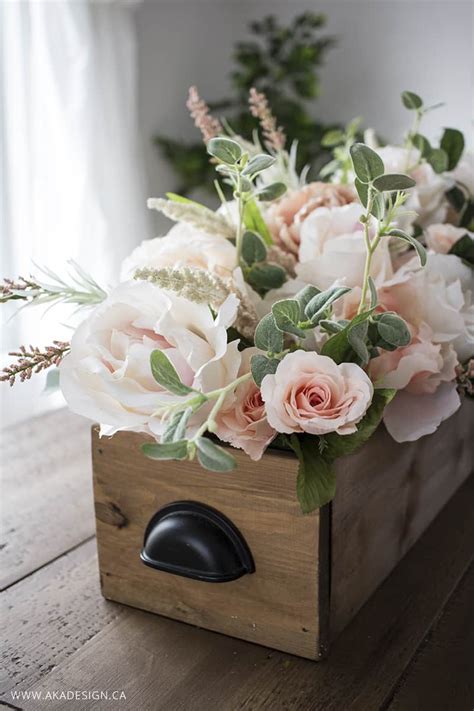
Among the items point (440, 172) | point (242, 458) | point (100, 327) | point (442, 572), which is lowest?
point (442, 572)

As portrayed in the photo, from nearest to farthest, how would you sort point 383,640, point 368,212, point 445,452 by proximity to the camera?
point 368,212
point 383,640
point 445,452

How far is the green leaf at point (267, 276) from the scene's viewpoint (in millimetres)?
811

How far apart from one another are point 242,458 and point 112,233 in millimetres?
2463

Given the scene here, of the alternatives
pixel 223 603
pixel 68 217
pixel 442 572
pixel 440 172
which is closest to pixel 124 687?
pixel 223 603

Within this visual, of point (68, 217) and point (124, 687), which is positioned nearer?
point (124, 687)

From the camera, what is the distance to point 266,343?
638mm

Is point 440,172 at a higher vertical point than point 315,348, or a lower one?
higher

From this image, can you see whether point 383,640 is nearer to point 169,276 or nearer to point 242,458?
point 242,458

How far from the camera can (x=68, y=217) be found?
284cm

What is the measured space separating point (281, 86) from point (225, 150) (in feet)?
9.75

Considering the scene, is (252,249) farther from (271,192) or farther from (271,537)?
(271,537)

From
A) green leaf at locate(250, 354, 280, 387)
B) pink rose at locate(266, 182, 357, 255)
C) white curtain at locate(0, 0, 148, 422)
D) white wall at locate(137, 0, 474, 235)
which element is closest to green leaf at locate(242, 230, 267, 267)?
pink rose at locate(266, 182, 357, 255)

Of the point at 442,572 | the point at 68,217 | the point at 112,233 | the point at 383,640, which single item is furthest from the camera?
the point at 112,233

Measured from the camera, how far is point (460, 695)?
638 millimetres
